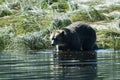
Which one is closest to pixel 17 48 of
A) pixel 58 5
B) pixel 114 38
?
pixel 114 38

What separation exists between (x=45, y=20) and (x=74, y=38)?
27.7 feet

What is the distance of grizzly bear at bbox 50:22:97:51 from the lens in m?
24.9

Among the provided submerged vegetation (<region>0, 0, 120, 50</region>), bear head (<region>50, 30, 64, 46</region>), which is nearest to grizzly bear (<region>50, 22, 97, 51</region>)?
bear head (<region>50, 30, 64, 46</region>)

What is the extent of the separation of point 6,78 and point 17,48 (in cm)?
1360

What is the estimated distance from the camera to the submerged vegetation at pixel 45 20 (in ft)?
87.6

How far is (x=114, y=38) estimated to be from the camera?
28016mm

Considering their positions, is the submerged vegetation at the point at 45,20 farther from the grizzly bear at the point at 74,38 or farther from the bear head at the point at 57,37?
the bear head at the point at 57,37

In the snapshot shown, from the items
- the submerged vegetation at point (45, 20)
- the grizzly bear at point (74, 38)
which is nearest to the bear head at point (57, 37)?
the grizzly bear at point (74, 38)

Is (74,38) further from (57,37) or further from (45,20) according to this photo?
(45,20)

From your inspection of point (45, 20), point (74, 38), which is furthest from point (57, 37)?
point (45, 20)

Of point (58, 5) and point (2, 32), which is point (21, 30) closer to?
point (2, 32)

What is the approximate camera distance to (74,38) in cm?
2512

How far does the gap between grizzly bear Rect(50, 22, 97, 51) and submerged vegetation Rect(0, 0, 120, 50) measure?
1.36 m

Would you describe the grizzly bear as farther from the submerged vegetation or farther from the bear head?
the submerged vegetation
